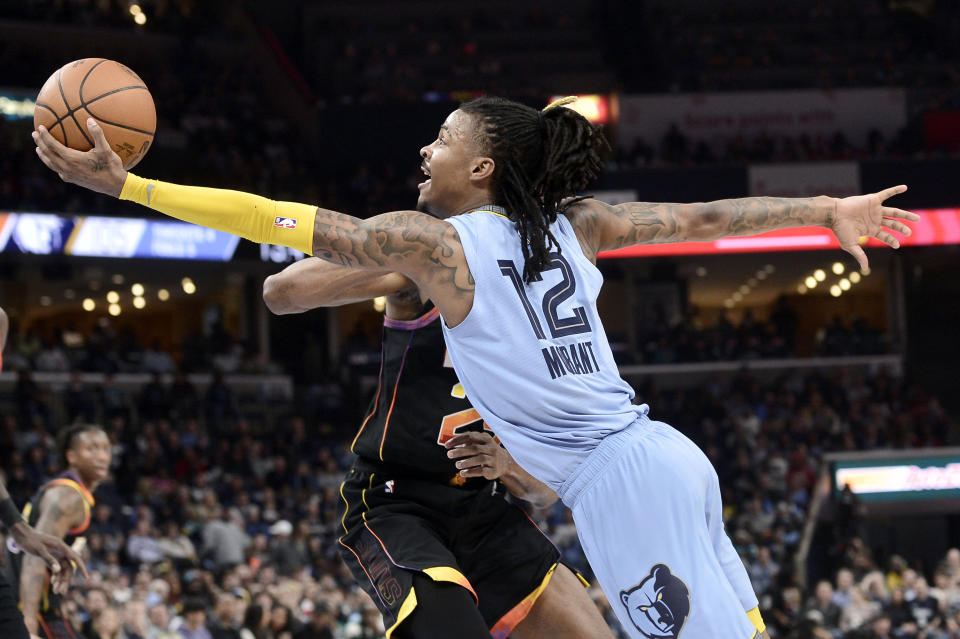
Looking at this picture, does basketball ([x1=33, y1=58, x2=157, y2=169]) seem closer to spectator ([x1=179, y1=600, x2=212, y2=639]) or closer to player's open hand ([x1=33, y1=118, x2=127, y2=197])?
player's open hand ([x1=33, y1=118, x2=127, y2=197])

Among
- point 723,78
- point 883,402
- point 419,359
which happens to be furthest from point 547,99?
point 419,359

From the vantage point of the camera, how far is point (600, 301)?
25.2 metres

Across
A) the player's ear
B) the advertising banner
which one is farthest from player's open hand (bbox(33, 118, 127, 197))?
the advertising banner

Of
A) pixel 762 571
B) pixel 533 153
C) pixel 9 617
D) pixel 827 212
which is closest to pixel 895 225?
pixel 827 212

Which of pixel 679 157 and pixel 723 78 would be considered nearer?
pixel 679 157

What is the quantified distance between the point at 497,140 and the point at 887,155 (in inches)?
792

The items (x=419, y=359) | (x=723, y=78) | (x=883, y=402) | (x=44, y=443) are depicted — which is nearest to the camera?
(x=419, y=359)

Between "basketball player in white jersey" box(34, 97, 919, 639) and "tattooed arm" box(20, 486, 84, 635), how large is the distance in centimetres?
281

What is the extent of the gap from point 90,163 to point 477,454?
1.42 meters

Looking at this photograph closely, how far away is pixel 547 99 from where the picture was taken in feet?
70.9

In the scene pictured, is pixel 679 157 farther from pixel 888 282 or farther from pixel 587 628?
pixel 587 628

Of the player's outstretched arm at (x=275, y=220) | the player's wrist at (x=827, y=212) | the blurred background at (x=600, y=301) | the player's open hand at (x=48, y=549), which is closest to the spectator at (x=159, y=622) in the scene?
the blurred background at (x=600, y=301)

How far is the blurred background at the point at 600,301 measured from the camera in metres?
14.6

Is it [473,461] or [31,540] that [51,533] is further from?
[473,461]
